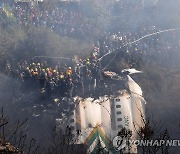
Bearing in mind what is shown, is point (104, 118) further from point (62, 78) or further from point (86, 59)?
point (86, 59)

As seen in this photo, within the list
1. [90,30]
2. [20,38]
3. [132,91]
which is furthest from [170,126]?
[20,38]

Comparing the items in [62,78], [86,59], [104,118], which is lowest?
[104,118]

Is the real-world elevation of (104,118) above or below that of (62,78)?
below

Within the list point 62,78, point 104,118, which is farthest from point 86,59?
point 104,118

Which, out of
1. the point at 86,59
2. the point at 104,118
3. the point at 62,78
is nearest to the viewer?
the point at 104,118

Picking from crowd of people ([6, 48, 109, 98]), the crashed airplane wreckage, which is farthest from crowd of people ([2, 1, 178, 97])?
the crashed airplane wreckage

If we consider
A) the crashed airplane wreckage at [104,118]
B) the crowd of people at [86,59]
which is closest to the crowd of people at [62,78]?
the crowd of people at [86,59]

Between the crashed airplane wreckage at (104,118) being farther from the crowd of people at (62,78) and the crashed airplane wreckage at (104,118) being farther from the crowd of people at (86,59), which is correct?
the crowd of people at (86,59)

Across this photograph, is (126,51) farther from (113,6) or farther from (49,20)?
(113,6)
